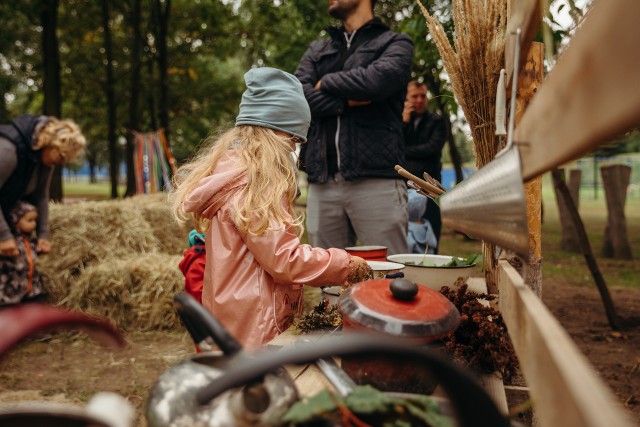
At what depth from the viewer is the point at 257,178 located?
2117 millimetres

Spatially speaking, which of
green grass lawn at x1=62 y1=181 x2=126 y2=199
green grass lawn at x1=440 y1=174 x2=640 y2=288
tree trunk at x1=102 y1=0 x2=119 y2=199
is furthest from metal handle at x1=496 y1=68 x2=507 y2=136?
green grass lawn at x1=62 y1=181 x2=126 y2=199

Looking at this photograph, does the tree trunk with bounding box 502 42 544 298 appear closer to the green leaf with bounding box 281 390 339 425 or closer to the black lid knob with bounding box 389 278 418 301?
the black lid knob with bounding box 389 278 418 301

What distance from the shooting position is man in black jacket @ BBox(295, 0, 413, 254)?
10.7 feet

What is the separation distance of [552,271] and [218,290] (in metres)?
7.03

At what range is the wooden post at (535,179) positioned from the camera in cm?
202

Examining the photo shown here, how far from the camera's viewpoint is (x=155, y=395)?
2.98ft

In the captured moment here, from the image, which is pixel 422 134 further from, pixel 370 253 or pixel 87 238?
pixel 87 238

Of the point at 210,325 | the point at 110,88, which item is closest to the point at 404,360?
the point at 210,325

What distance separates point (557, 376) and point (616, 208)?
8788mm

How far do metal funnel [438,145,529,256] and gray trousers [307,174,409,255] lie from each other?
66.2 inches

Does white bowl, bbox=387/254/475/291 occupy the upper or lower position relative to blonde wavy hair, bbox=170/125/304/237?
lower

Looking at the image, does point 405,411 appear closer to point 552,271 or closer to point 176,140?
point 552,271

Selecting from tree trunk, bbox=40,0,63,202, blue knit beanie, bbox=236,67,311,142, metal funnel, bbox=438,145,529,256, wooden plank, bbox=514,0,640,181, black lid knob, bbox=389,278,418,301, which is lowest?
black lid knob, bbox=389,278,418,301

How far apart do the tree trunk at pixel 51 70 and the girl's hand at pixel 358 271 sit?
37.6 ft
